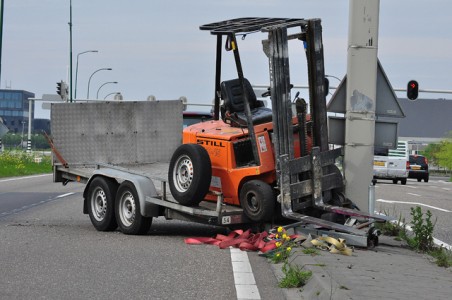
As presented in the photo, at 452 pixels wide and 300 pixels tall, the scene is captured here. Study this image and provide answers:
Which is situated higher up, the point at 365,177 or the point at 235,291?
the point at 365,177

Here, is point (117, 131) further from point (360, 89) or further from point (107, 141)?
point (360, 89)

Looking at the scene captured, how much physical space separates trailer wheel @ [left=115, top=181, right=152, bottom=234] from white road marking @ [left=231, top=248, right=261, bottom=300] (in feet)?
7.25

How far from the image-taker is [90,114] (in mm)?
15086

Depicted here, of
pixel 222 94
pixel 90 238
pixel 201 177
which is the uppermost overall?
pixel 222 94

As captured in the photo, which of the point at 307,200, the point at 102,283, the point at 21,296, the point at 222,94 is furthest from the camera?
the point at 222,94

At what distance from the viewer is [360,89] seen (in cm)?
1281

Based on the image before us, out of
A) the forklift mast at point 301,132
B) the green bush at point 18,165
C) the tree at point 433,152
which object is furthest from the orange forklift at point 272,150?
the tree at point 433,152

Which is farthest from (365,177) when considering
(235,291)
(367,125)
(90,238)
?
(235,291)

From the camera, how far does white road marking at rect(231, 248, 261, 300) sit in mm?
8156

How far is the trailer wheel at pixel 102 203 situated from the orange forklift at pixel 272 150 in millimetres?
1479

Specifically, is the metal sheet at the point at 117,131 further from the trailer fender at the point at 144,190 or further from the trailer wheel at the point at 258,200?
the trailer wheel at the point at 258,200

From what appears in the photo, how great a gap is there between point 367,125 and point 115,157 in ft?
13.9

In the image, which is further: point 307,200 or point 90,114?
point 90,114

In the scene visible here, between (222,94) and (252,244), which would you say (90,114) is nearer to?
(222,94)
